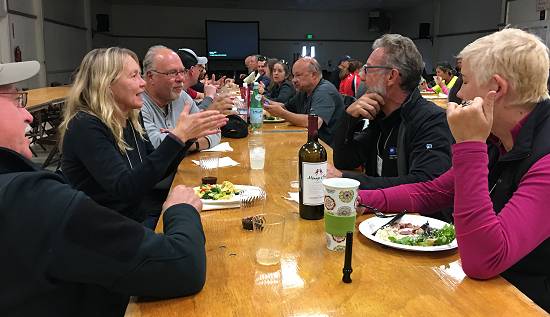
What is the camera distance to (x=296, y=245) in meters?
1.35

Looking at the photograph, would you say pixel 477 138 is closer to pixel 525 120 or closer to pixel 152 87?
pixel 525 120

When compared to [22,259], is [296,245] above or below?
below

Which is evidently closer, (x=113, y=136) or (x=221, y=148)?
(x=113, y=136)

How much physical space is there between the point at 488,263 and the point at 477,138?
31cm

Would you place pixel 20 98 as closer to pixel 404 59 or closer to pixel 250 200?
pixel 250 200

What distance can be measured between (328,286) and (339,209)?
230 mm

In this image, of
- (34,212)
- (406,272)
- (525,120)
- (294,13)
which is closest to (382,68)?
(525,120)

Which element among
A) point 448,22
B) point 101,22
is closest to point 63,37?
point 101,22

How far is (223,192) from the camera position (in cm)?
182

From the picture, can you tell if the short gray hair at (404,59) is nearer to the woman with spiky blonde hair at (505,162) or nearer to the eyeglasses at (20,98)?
the woman with spiky blonde hair at (505,162)

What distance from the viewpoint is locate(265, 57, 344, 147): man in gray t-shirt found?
4246 mm

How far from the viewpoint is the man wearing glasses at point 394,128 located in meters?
2.03

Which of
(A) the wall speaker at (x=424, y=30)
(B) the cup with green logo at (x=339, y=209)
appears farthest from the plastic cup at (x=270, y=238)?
(A) the wall speaker at (x=424, y=30)

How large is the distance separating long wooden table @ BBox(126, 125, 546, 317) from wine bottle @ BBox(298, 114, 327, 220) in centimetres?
5
